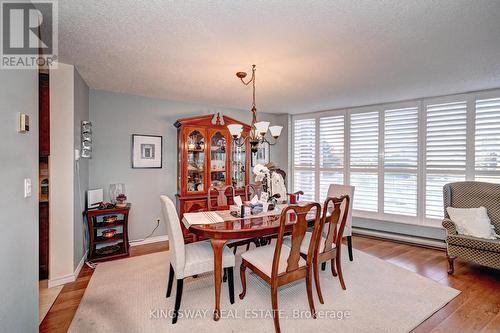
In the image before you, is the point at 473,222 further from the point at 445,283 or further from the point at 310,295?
the point at 310,295

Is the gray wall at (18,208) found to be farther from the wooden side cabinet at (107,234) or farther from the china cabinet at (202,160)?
the china cabinet at (202,160)

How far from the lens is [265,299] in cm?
242

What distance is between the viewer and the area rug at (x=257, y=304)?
2039 millimetres

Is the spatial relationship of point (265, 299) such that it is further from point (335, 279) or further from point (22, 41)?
point (22, 41)

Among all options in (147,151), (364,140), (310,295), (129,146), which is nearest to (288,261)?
(310,295)

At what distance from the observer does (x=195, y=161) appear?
407 cm

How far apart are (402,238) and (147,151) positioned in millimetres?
4561

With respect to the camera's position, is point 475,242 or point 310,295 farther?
point 475,242

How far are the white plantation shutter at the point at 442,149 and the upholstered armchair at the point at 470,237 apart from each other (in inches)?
16.2

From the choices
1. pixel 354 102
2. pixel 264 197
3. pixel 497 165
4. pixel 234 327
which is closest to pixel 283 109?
pixel 354 102

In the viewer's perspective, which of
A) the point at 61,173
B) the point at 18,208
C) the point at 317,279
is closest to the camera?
the point at 18,208

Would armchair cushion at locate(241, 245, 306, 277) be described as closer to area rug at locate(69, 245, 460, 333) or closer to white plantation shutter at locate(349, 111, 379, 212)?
area rug at locate(69, 245, 460, 333)

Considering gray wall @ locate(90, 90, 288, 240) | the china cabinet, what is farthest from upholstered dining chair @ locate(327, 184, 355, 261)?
gray wall @ locate(90, 90, 288, 240)

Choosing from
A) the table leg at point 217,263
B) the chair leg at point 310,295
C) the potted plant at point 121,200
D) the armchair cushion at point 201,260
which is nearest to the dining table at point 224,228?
the table leg at point 217,263
